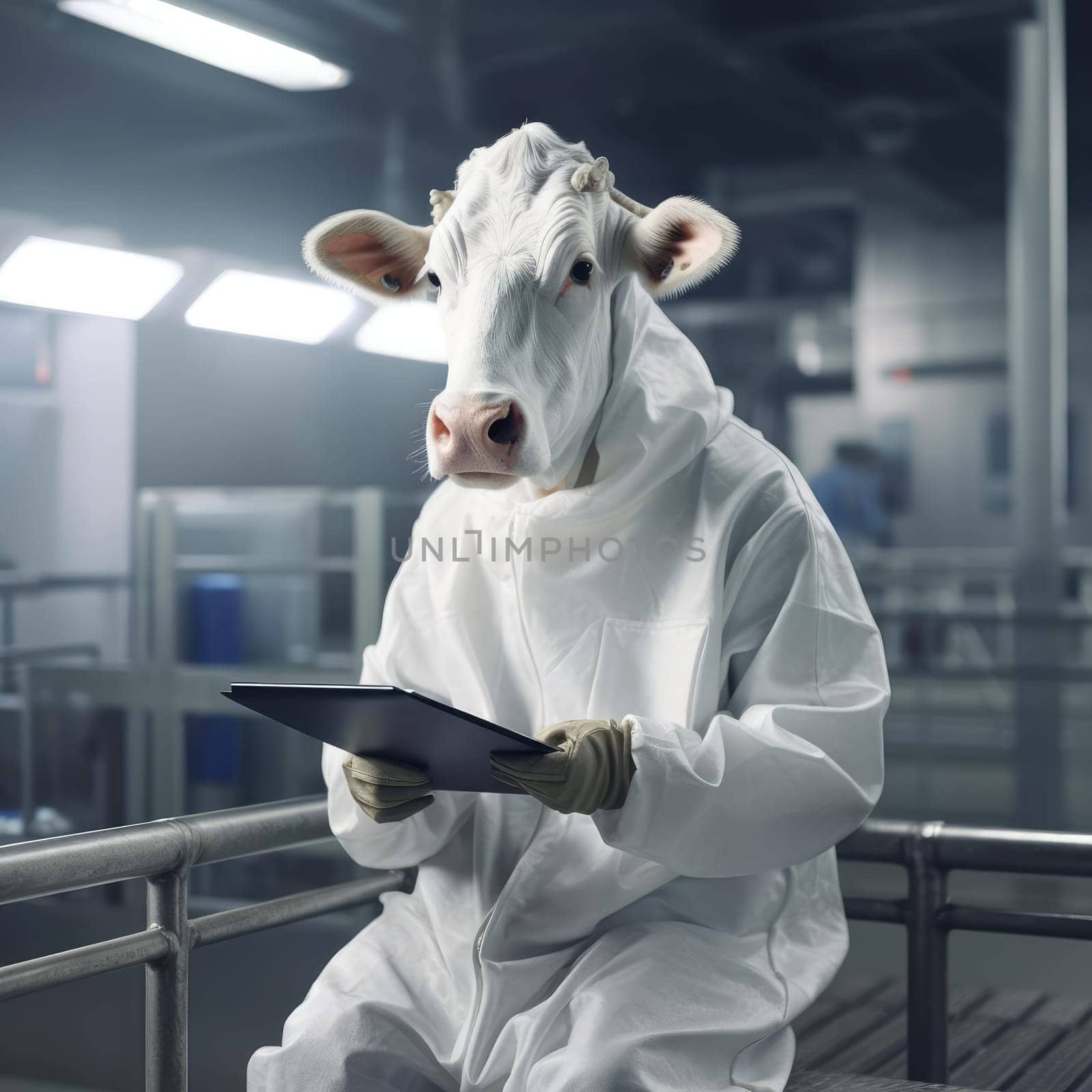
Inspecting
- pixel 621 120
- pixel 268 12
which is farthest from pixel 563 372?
pixel 621 120

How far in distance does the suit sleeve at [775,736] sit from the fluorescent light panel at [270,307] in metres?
3.11

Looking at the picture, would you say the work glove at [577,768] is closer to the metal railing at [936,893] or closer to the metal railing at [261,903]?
the metal railing at [261,903]

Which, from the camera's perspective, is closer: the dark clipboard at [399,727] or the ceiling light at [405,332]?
the dark clipboard at [399,727]

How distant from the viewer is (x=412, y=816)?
1.27 metres

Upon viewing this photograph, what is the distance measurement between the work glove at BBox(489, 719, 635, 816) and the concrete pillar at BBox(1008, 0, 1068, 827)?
3708 millimetres

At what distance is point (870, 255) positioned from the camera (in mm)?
7871

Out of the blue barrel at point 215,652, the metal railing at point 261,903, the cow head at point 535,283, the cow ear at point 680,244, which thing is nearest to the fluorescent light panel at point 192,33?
the blue barrel at point 215,652

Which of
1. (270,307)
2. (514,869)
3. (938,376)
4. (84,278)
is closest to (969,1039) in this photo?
(514,869)

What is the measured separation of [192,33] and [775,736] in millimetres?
2886

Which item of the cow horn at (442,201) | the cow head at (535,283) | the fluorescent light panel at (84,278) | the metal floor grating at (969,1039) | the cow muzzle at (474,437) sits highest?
the fluorescent light panel at (84,278)

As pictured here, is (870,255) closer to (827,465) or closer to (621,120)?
(827,465)

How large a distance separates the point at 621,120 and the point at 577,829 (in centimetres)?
494

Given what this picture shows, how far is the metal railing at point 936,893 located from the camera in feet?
4.27

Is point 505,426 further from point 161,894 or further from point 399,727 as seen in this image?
point 161,894
